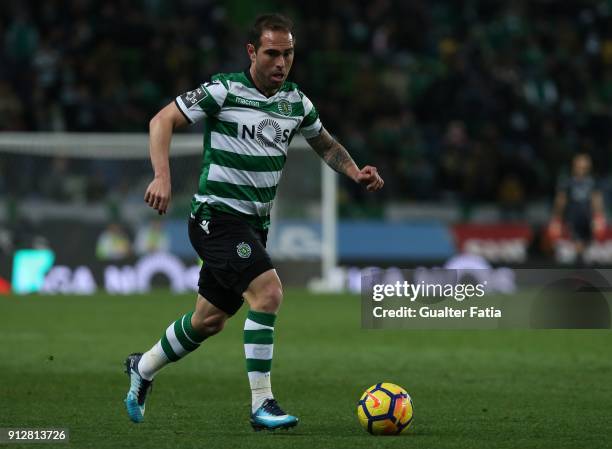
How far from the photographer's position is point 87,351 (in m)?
10.7

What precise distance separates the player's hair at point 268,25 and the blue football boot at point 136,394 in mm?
1754

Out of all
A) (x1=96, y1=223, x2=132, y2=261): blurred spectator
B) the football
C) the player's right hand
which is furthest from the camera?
(x1=96, y1=223, x2=132, y2=261): blurred spectator

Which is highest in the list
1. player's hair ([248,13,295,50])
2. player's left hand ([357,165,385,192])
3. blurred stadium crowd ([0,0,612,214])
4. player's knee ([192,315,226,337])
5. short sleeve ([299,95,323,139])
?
blurred stadium crowd ([0,0,612,214])

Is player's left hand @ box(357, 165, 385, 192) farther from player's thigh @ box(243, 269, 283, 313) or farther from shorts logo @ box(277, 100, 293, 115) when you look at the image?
player's thigh @ box(243, 269, 283, 313)

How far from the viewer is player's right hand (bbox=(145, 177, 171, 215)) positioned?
5875 mm

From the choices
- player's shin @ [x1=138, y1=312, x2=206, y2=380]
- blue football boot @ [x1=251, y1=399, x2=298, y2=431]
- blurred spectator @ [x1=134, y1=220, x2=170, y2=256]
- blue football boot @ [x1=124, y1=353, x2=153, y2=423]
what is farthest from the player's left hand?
blurred spectator @ [x1=134, y1=220, x2=170, y2=256]

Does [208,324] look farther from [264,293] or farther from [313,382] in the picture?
[313,382]

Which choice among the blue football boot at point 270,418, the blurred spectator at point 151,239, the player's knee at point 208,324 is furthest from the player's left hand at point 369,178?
the blurred spectator at point 151,239

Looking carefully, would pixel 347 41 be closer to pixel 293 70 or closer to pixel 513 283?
pixel 293 70

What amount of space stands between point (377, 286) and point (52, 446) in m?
2.97

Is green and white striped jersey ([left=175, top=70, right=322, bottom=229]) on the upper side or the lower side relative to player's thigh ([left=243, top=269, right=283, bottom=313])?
upper

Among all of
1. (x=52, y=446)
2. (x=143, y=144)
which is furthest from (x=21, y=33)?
(x=52, y=446)

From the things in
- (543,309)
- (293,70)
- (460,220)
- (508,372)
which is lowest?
(508,372)

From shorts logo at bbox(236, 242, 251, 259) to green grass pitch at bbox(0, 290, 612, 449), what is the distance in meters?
0.85
